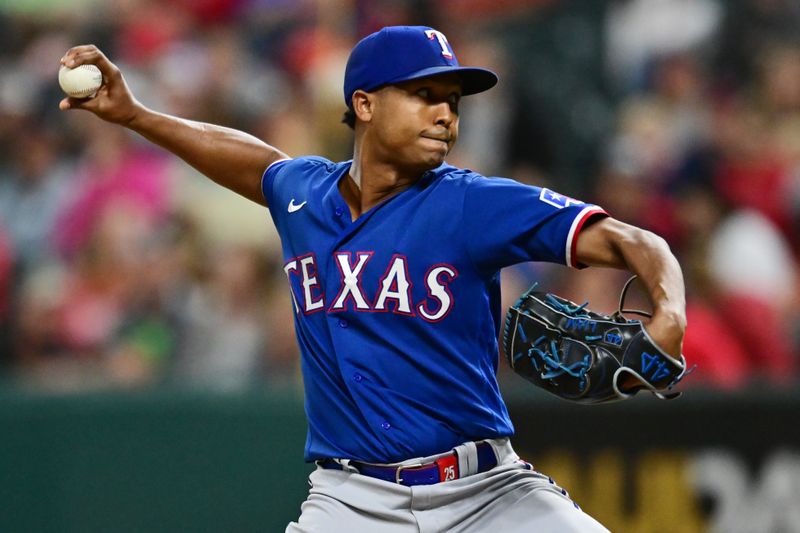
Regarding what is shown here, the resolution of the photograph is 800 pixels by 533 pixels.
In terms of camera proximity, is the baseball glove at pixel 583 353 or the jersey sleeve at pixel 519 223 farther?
the jersey sleeve at pixel 519 223

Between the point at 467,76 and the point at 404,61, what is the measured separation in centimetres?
22

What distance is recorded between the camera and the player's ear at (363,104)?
3840 millimetres

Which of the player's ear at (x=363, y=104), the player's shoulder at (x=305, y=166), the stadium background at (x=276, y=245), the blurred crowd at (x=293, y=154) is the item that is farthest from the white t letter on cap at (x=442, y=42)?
the blurred crowd at (x=293, y=154)

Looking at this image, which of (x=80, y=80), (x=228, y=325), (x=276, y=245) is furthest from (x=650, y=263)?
(x=276, y=245)

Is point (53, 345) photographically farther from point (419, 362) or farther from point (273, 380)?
point (419, 362)

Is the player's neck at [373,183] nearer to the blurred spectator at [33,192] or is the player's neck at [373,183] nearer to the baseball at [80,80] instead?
the baseball at [80,80]

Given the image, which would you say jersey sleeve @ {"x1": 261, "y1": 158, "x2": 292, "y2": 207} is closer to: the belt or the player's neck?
the player's neck

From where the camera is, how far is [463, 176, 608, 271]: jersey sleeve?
11.1 feet

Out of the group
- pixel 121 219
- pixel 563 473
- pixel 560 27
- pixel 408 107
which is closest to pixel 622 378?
pixel 408 107

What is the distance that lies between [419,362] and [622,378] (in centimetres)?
66

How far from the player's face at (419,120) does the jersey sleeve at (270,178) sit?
51 cm

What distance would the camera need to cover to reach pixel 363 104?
3.87m

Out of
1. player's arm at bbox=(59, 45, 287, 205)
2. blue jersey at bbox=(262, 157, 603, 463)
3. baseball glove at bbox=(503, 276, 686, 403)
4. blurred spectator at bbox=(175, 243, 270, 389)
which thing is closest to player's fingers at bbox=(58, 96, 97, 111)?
player's arm at bbox=(59, 45, 287, 205)

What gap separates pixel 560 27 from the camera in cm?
870
